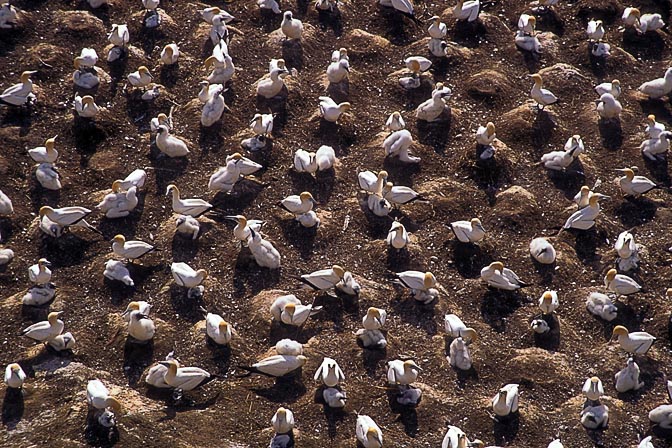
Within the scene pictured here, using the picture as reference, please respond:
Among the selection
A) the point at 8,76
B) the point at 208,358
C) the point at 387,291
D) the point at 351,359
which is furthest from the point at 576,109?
the point at 8,76

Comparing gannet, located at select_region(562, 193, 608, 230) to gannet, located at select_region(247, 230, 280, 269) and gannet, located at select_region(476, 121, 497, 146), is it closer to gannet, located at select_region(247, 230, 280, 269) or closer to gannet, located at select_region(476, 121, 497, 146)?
gannet, located at select_region(476, 121, 497, 146)

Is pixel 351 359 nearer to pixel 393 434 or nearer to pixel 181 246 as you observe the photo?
pixel 393 434

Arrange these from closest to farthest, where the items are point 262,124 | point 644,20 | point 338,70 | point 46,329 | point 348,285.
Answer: point 46,329
point 348,285
point 262,124
point 338,70
point 644,20

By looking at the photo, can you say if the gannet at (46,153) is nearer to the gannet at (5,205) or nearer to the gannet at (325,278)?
the gannet at (5,205)

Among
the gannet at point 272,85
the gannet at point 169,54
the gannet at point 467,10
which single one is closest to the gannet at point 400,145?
the gannet at point 272,85

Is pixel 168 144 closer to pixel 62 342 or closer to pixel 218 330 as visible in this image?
pixel 218 330

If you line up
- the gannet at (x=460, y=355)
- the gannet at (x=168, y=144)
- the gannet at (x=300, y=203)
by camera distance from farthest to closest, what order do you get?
the gannet at (x=168, y=144) → the gannet at (x=300, y=203) → the gannet at (x=460, y=355)

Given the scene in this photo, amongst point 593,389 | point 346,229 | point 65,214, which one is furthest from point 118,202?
point 593,389
